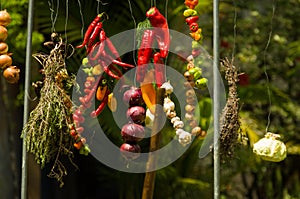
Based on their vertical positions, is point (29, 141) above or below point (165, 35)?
below

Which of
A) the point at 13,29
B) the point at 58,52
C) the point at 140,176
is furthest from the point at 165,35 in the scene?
the point at 140,176

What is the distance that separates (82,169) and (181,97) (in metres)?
1.23

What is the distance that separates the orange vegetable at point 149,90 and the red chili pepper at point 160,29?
0.08 meters

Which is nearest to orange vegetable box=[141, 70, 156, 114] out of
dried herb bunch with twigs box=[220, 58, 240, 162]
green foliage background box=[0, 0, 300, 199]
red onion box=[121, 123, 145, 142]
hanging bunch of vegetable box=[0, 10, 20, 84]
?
red onion box=[121, 123, 145, 142]

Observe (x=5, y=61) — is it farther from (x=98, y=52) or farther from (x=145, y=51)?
(x=145, y=51)

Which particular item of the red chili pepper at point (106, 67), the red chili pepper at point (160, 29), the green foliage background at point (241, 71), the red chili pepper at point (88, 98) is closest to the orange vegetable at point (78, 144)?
the red chili pepper at point (88, 98)

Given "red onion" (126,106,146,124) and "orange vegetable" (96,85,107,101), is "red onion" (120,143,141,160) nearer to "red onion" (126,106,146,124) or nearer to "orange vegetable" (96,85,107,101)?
"red onion" (126,106,146,124)

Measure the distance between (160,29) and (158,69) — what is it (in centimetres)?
12

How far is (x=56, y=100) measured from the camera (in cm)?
163

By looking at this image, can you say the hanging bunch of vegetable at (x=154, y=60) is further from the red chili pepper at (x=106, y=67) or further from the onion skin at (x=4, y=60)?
the onion skin at (x=4, y=60)

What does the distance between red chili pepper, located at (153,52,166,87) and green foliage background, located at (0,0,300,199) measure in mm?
835

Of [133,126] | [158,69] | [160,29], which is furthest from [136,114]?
[160,29]

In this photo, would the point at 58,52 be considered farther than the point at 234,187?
No

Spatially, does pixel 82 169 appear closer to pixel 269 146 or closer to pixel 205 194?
pixel 205 194
